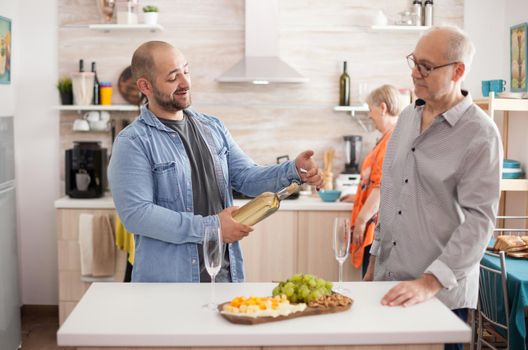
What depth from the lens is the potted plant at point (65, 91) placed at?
4.92 meters

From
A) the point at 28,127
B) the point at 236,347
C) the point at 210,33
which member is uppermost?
the point at 210,33

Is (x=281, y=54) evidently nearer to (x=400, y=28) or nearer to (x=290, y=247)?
(x=400, y=28)

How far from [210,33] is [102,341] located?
137 inches

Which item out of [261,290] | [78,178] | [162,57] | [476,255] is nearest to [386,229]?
[476,255]

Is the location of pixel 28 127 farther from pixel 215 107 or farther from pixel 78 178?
pixel 215 107

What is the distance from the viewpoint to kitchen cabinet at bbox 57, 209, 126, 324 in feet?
15.2

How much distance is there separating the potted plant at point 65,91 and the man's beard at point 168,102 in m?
2.58

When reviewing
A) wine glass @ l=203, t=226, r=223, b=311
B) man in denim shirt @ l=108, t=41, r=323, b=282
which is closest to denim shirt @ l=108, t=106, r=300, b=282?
man in denim shirt @ l=108, t=41, r=323, b=282

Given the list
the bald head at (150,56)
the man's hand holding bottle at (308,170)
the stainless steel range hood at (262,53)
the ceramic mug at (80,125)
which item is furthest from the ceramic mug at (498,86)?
the ceramic mug at (80,125)

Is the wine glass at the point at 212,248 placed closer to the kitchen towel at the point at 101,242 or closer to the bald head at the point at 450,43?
the bald head at the point at 450,43

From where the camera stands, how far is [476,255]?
7.30 feet

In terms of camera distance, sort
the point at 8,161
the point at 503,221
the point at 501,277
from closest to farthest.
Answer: the point at 501,277 → the point at 8,161 → the point at 503,221

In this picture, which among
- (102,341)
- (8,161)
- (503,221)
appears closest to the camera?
(102,341)

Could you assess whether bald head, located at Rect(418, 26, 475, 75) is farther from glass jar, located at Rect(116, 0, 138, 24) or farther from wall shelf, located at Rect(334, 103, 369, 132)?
Answer: glass jar, located at Rect(116, 0, 138, 24)
